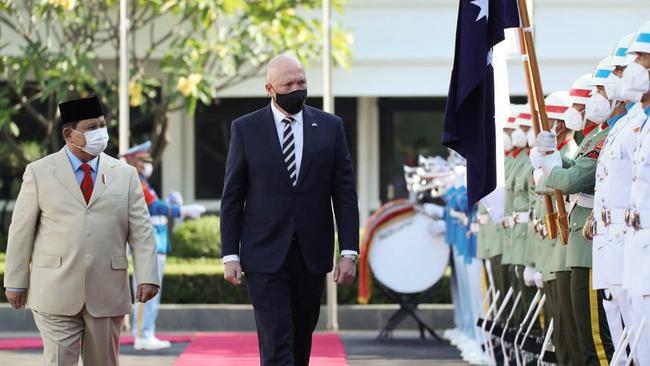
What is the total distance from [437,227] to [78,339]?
8.26 m

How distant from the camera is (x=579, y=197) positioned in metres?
10.1

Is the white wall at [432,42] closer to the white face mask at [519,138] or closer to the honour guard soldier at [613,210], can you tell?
the white face mask at [519,138]

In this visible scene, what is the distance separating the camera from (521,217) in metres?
12.4

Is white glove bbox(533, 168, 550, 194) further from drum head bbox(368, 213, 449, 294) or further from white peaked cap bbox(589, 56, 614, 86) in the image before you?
drum head bbox(368, 213, 449, 294)

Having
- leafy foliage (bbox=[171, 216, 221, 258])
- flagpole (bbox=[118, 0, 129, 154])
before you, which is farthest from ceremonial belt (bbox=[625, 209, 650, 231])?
leafy foliage (bbox=[171, 216, 221, 258])

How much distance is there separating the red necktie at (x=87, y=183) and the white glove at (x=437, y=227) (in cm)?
796

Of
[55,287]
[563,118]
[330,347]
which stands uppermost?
[563,118]

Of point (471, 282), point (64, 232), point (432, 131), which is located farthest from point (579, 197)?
point (432, 131)

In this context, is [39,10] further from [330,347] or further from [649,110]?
[649,110]

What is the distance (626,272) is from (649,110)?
0.84m

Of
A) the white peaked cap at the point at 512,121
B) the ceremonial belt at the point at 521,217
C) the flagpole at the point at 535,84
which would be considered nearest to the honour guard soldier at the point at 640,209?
the flagpole at the point at 535,84

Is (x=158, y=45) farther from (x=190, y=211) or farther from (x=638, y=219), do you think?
(x=638, y=219)

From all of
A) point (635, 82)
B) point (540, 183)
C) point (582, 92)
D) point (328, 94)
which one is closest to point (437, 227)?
point (328, 94)

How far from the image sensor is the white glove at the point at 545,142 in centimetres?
991
